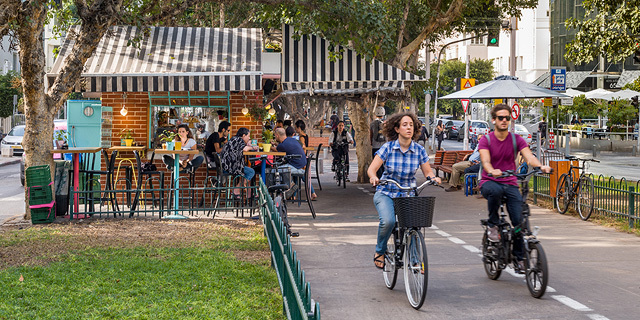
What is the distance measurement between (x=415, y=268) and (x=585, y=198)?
7.60 metres

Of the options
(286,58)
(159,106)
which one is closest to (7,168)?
(159,106)

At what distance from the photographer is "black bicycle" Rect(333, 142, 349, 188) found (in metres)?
20.6

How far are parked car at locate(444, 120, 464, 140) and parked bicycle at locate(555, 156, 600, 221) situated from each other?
145 feet

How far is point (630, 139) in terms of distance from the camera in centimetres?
3966

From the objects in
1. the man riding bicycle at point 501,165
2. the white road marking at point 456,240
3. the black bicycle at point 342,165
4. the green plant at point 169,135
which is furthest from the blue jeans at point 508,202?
the black bicycle at point 342,165

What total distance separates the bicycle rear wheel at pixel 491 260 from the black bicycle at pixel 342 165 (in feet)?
38.9

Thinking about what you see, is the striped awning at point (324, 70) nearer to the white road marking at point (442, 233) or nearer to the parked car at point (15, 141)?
the white road marking at point (442, 233)

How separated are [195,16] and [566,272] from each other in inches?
771

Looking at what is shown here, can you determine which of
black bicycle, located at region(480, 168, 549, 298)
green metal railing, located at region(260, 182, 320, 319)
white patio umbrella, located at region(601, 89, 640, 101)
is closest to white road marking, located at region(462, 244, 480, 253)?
black bicycle, located at region(480, 168, 549, 298)

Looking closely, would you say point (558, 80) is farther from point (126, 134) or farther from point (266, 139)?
point (126, 134)

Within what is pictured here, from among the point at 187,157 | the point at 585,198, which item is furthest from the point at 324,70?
the point at 585,198

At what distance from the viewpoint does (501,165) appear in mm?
8219

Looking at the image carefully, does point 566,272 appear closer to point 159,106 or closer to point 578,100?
point 159,106

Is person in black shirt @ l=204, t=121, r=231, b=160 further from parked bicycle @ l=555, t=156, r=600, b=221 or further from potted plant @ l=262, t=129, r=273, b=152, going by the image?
parked bicycle @ l=555, t=156, r=600, b=221
